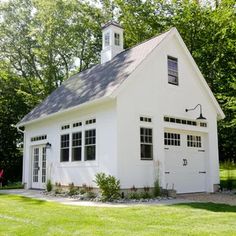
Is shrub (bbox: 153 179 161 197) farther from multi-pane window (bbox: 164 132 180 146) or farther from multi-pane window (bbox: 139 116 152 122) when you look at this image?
multi-pane window (bbox: 139 116 152 122)

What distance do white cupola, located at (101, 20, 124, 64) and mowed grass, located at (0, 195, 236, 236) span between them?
32.8 feet

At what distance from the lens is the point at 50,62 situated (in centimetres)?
3058

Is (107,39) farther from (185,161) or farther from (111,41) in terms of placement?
(185,161)

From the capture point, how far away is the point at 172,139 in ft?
46.8

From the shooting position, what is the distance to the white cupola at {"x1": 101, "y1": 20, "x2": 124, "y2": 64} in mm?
17672

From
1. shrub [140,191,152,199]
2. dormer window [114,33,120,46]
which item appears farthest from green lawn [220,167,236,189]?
dormer window [114,33,120,46]

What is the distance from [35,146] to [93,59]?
1574 cm

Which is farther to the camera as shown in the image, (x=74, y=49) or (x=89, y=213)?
(x=74, y=49)

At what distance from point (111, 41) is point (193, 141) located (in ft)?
21.8

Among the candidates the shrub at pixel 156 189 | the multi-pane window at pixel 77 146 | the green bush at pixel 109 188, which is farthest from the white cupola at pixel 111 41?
the green bush at pixel 109 188

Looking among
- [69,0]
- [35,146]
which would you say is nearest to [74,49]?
[69,0]

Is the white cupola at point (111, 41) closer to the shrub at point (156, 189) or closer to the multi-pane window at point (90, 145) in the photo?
the multi-pane window at point (90, 145)

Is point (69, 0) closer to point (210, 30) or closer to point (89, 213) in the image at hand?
point (210, 30)

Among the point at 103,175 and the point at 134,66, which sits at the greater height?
the point at 134,66
